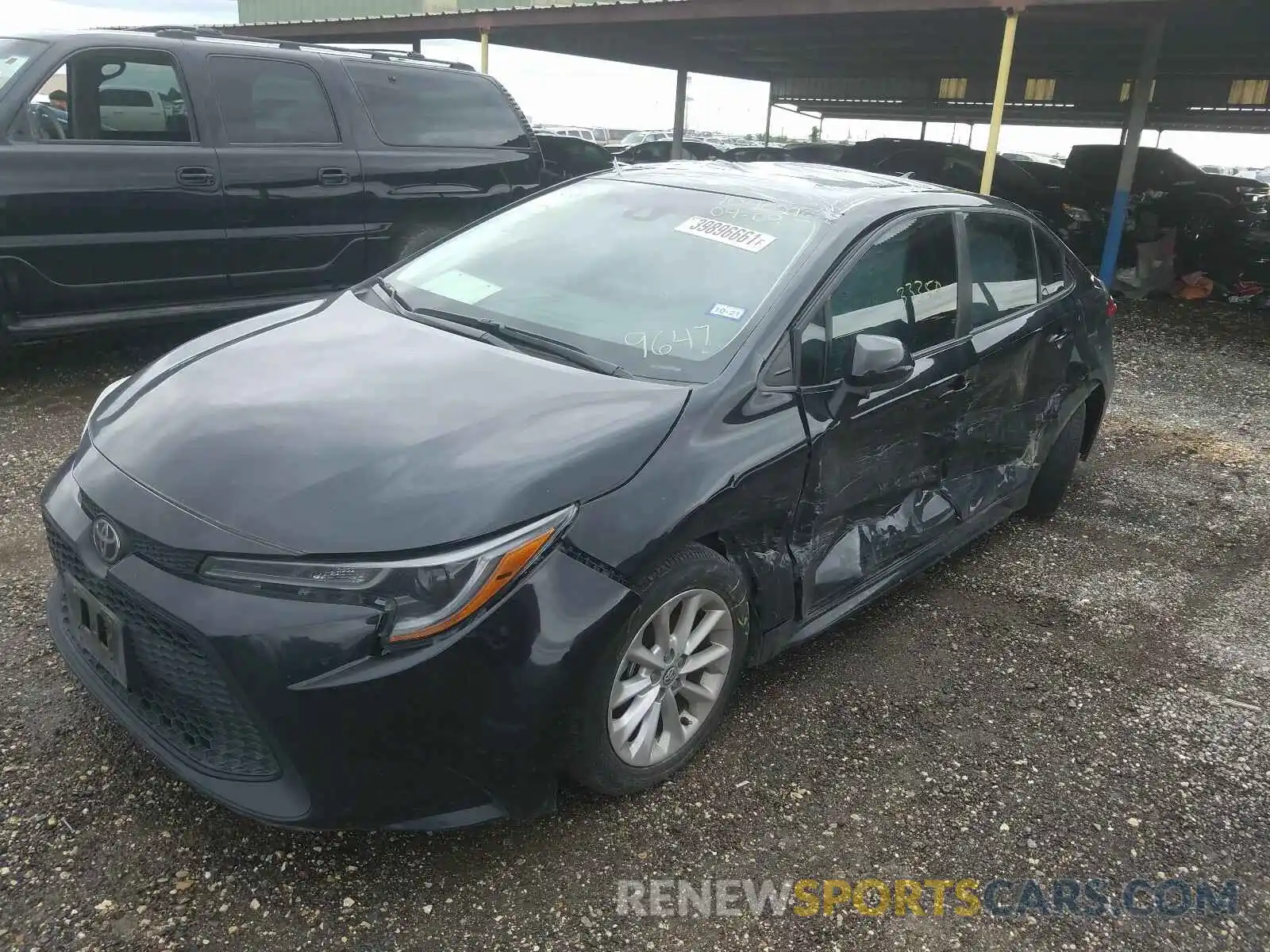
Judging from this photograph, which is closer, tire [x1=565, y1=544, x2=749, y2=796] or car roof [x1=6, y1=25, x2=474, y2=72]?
tire [x1=565, y1=544, x2=749, y2=796]

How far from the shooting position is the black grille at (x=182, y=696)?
2.02m

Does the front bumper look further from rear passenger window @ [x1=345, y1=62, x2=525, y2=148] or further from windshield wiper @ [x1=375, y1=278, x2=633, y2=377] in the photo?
rear passenger window @ [x1=345, y1=62, x2=525, y2=148]

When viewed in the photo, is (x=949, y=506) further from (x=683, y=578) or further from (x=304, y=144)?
(x=304, y=144)

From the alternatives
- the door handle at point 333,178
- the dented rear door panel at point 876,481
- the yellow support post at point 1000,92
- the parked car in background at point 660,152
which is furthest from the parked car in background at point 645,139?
the dented rear door panel at point 876,481

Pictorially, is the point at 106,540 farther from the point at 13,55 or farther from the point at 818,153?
the point at 818,153

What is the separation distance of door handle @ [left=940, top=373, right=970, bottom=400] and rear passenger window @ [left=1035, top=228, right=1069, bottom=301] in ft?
3.20

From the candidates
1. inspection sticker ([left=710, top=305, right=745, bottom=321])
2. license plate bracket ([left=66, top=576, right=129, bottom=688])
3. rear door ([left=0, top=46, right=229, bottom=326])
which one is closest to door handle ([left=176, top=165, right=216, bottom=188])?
rear door ([left=0, top=46, right=229, bottom=326])

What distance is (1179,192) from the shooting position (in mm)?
13039

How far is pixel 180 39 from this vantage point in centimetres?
551

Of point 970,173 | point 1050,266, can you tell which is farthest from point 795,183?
point 970,173

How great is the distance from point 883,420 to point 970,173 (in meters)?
13.5

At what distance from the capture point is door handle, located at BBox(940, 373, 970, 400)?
340 cm

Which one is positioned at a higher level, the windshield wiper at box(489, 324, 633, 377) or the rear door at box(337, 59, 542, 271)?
the rear door at box(337, 59, 542, 271)

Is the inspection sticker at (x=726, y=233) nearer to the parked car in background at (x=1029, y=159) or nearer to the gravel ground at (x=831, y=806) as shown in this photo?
A: the gravel ground at (x=831, y=806)
